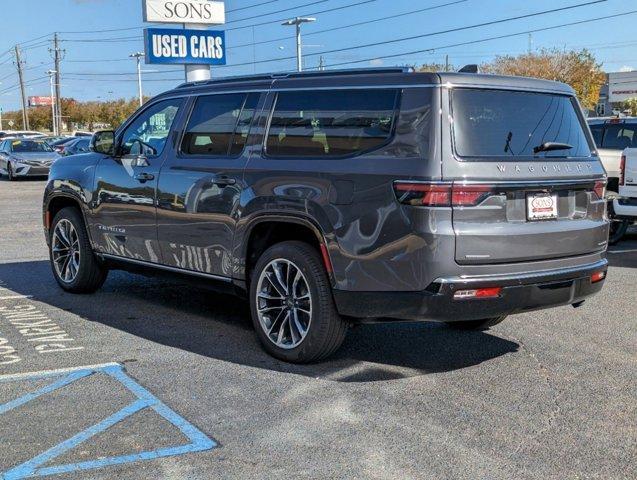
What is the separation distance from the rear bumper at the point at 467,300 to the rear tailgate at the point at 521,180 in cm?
13

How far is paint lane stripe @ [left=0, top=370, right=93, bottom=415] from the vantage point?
4.59 meters

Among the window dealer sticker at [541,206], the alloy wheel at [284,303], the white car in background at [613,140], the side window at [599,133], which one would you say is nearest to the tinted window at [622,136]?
the white car in background at [613,140]

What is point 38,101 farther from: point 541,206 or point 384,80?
point 541,206

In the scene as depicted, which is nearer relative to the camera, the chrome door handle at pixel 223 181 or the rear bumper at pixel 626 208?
the chrome door handle at pixel 223 181

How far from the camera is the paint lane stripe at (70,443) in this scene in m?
3.70

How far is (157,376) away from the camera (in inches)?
202

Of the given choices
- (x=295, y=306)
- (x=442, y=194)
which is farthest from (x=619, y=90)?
(x=442, y=194)

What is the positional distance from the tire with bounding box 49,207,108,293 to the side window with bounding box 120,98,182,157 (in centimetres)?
109

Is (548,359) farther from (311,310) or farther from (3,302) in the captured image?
(3,302)

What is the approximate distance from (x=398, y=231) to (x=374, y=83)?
1.06m

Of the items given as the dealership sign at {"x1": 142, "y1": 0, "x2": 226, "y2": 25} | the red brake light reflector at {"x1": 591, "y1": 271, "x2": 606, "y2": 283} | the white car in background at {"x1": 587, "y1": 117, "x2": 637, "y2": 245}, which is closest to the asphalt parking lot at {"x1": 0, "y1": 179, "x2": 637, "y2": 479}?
the red brake light reflector at {"x1": 591, "y1": 271, "x2": 606, "y2": 283}

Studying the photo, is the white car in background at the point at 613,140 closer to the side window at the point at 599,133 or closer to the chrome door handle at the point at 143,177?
the side window at the point at 599,133

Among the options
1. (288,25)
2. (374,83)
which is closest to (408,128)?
(374,83)

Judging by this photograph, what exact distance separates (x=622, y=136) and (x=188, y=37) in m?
18.2
